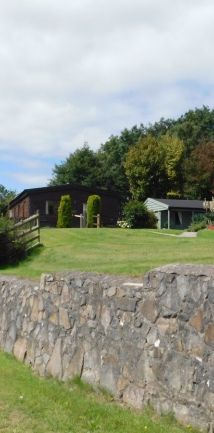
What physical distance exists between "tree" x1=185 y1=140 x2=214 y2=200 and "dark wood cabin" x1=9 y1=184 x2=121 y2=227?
11.6m

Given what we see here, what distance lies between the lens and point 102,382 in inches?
258

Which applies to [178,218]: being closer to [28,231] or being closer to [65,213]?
[65,213]

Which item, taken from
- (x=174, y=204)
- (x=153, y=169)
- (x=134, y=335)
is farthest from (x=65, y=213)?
(x=134, y=335)

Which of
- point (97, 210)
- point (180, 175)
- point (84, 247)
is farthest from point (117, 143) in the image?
point (84, 247)

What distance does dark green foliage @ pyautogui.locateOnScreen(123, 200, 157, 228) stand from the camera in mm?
39781

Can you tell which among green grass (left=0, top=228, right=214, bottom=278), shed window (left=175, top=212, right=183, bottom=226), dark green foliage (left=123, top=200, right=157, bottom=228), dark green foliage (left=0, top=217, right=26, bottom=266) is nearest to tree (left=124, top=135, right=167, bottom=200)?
shed window (left=175, top=212, right=183, bottom=226)

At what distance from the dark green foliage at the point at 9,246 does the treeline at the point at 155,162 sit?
29708 mm

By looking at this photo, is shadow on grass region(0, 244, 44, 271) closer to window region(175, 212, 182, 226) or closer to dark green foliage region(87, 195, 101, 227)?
dark green foliage region(87, 195, 101, 227)

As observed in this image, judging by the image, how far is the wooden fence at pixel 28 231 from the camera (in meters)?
22.1

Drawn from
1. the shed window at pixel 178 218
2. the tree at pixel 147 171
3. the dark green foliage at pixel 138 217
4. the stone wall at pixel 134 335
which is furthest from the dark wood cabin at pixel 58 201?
the stone wall at pixel 134 335

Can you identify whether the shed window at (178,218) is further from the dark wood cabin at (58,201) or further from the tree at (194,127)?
the tree at (194,127)

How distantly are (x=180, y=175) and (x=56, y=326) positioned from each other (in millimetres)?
55407

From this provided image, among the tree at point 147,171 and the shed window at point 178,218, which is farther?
the tree at point 147,171

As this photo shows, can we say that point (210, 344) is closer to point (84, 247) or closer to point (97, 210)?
point (84, 247)
